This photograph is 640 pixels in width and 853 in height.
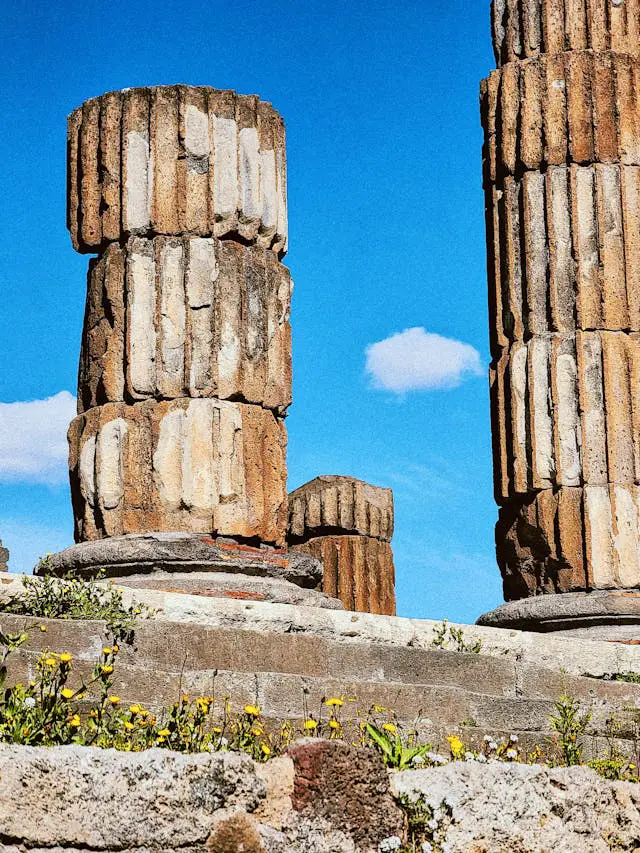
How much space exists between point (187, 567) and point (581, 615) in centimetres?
284

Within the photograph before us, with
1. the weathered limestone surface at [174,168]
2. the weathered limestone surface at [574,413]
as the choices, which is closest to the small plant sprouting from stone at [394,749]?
the weathered limestone surface at [174,168]

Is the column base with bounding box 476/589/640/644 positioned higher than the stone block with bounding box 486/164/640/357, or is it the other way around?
the stone block with bounding box 486/164/640/357

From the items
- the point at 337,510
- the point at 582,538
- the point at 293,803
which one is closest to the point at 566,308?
the point at 582,538

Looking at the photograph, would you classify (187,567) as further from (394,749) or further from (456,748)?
(394,749)

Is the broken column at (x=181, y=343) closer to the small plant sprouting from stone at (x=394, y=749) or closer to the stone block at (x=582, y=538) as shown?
the stone block at (x=582, y=538)

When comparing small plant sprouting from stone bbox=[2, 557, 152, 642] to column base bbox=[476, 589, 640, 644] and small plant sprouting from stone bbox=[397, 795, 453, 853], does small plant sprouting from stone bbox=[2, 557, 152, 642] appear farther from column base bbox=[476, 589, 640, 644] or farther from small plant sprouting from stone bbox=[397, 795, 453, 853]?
column base bbox=[476, 589, 640, 644]

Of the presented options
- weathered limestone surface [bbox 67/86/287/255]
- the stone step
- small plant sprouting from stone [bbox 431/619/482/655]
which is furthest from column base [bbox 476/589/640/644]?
weathered limestone surface [bbox 67/86/287/255]

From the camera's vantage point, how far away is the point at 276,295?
10547 millimetres

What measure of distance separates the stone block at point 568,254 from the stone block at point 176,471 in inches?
98.4

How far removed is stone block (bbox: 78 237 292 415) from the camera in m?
10.2

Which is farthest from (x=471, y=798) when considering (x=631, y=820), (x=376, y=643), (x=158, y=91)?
(x=158, y=91)

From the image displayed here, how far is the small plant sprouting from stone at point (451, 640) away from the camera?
8.03m

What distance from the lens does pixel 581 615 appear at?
1052 cm

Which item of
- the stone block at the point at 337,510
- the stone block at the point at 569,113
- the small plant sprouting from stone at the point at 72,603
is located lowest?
the small plant sprouting from stone at the point at 72,603
